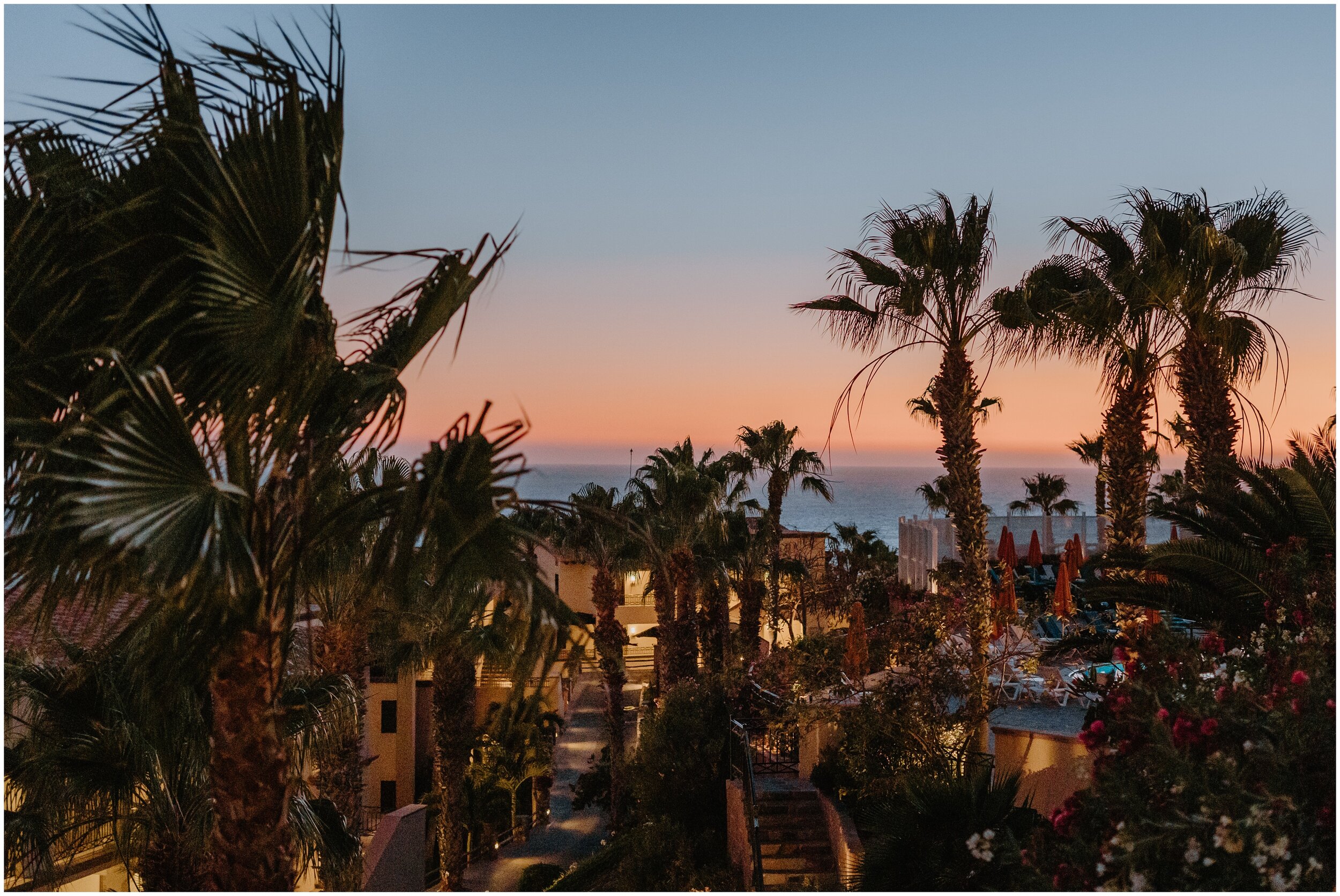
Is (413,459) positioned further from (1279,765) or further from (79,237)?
(1279,765)

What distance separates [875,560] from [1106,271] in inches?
964

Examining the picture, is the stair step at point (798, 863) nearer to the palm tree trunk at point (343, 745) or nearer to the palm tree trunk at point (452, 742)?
the palm tree trunk at point (343, 745)

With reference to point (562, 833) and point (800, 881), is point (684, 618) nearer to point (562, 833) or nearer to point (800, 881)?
point (562, 833)

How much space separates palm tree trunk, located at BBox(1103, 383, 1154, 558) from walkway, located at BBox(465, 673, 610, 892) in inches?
318

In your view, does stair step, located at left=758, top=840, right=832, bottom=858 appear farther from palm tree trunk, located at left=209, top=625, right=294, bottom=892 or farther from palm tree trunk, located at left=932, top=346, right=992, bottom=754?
palm tree trunk, located at left=209, top=625, right=294, bottom=892

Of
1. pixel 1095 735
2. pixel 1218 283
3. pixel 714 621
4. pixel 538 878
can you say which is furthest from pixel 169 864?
pixel 714 621

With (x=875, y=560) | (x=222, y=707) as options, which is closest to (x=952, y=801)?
(x=222, y=707)

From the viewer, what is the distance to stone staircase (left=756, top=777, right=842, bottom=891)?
42.4ft

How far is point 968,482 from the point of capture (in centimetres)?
1135

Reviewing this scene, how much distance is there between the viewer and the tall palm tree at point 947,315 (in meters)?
10.9

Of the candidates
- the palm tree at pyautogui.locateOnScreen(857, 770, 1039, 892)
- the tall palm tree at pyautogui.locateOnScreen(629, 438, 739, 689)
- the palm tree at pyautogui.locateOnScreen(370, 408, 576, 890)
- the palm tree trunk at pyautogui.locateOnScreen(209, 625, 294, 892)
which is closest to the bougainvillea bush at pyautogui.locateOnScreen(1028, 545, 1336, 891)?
the palm tree at pyautogui.locateOnScreen(857, 770, 1039, 892)

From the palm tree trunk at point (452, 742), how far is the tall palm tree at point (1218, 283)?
1285 centimetres

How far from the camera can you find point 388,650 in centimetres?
1972

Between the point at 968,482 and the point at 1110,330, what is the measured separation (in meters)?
2.40
